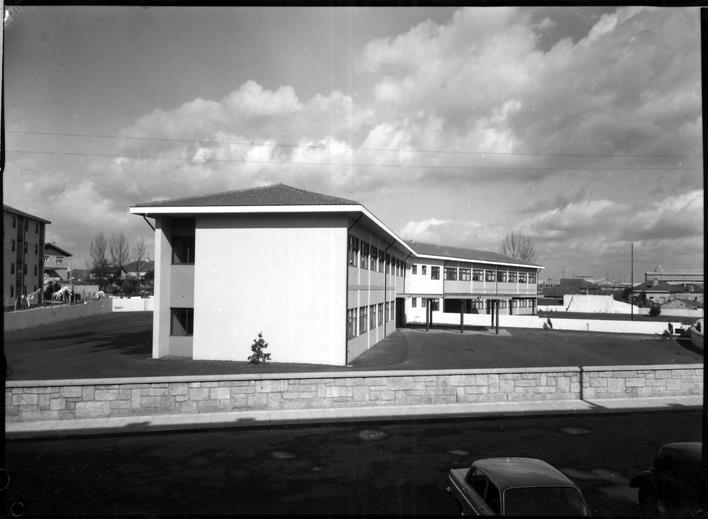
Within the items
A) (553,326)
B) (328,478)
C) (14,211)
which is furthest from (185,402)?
(14,211)

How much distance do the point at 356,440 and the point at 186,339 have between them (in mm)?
13476

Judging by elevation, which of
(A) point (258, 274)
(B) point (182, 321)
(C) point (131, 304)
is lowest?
(C) point (131, 304)

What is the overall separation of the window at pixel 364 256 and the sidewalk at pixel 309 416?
11464mm

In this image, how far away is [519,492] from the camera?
543 cm

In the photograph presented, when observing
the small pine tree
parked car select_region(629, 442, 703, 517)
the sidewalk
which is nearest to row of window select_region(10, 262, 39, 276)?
the small pine tree

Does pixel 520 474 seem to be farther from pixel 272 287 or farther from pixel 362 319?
pixel 362 319

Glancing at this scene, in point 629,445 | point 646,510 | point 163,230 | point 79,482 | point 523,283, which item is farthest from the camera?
point 523,283

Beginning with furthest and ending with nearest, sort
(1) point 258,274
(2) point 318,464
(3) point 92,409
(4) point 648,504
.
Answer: (1) point 258,274
(3) point 92,409
(2) point 318,464
(4) point 648,504

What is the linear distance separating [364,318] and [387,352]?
2046mm

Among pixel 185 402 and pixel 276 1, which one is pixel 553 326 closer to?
pixel 185 402

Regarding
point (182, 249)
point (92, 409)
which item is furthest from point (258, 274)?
point (92, 409)

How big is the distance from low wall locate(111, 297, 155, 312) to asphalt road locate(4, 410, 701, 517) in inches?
1926

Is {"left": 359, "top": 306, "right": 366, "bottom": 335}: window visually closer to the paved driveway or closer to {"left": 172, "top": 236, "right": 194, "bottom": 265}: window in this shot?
the paved driveway

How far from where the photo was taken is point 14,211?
139 feet
